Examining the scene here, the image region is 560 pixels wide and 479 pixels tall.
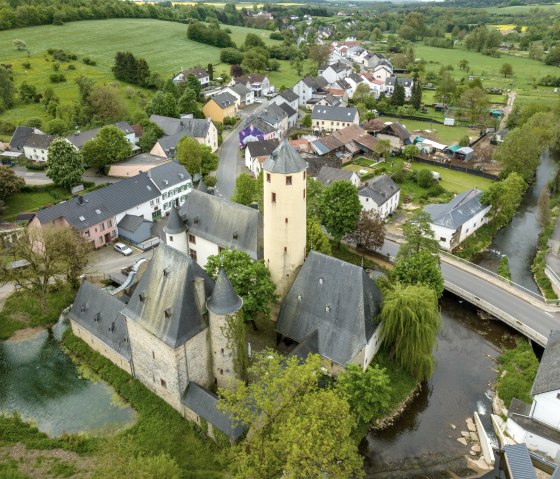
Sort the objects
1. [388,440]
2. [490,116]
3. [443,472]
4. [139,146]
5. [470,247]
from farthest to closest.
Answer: [490,116] → [139,146] → [470,247] → [388,440] → [443,472]

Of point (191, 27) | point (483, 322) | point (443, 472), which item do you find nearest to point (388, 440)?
point (443, 472)

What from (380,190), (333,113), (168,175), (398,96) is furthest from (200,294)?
(398,96)

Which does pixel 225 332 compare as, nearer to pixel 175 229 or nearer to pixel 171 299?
pixel 171 299

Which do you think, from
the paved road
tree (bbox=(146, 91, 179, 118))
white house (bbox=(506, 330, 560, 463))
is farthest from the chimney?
tree (bbox=(146, 91, 179, 118))

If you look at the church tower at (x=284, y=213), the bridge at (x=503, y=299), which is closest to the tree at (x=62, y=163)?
the church tower at (x=284, y=213)

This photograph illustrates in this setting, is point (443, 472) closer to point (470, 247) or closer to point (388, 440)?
point (388, 440)

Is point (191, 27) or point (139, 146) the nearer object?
point (139, 146)
